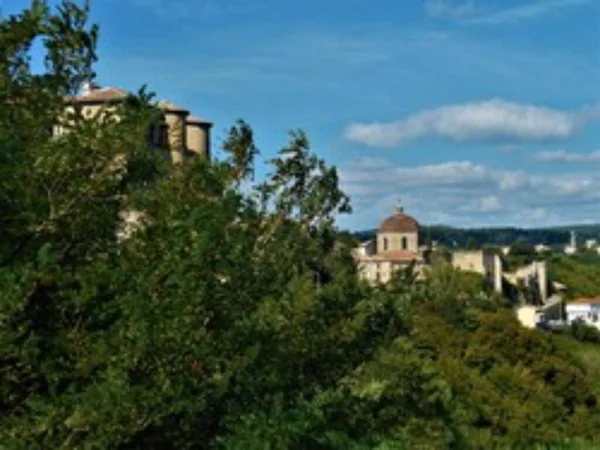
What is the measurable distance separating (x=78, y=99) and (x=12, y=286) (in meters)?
1.35

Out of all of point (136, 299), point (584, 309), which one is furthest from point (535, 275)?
point (136, 299)

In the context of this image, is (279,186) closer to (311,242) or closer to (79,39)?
(311,242)

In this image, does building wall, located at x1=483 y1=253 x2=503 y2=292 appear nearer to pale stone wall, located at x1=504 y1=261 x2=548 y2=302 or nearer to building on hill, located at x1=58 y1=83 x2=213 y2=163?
pale stone wall, located at x1=504 y1=261 x2=548 y2=302

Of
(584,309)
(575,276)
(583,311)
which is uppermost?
(575,276)

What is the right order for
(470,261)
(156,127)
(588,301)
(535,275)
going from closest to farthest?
1. (156,127)
2. (470,261)
3. (588,301)
4. (535,275)

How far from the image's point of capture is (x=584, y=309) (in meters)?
101

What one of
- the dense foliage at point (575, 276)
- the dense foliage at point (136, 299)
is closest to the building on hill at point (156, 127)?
the dense foliage at point (136, 299)

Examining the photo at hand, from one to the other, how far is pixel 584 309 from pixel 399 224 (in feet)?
66.4

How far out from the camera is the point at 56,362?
476cm

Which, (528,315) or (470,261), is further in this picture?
(470,261)

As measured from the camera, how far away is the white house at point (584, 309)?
3856 inches

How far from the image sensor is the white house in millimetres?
97938

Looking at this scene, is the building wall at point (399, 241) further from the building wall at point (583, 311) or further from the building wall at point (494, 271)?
the building wall at point (583, 311)

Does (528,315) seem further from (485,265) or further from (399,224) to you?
(399,224)
